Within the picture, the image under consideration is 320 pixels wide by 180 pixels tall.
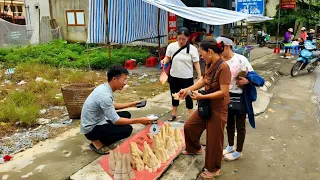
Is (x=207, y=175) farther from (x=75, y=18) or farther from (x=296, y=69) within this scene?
(x=75, y=18)

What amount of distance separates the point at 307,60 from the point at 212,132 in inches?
324

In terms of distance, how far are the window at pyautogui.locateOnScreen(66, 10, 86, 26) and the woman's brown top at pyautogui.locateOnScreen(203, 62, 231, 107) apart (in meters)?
13.5

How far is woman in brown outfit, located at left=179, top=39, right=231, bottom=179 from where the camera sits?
3055 mm

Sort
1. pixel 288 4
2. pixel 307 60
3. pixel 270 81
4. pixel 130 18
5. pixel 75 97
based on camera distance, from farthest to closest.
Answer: pixel 288 4 → pixel 130 18 → pixel 307 60 → pixel 270 81 → pixel 75 97

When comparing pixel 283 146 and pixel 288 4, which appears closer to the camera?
pixel 283 146

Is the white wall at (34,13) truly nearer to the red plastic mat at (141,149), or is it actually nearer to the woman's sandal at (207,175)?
the red plastic mat at (141,149)

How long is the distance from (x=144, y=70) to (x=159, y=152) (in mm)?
6982

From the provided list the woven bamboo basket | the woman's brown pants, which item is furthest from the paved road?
the woven bamboo basket

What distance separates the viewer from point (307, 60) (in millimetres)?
10000

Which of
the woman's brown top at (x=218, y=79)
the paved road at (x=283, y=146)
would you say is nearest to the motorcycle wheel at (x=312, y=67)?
the paved road at (x=283, y=146)

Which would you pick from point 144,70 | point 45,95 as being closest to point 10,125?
point 45,95

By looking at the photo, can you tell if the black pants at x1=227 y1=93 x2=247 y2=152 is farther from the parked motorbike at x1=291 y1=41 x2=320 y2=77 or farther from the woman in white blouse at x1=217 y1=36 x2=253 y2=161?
the parked motorbike at x1=291 y1=41 x2=320 y2=77

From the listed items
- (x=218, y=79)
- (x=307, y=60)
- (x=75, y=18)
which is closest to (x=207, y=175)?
(x=218, y=79)

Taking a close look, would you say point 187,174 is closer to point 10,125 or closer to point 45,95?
point 10,125
